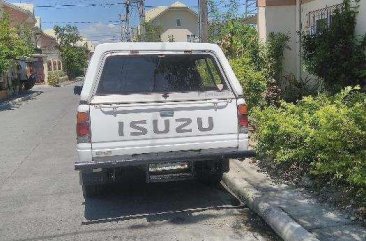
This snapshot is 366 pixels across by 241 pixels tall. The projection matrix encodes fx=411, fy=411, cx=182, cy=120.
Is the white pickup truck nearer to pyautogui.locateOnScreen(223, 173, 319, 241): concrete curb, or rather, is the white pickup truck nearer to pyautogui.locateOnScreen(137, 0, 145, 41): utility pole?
pyautogui.locateOnScreen(223, 173, 319, 241): concrete curb

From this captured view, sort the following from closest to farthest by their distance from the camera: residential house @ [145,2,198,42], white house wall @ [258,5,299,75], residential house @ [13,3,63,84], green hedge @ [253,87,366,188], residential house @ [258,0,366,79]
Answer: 1. green hedge @ [253,87,366,188]
2. residential house @ [258,0,366,79]
3. white house wall @ [258,5,299,75]
4. residential house @ [13,3,63,84]
5. residential house @ [145,2,198,42]

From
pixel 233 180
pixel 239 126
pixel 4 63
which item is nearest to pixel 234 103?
pixel 239 126

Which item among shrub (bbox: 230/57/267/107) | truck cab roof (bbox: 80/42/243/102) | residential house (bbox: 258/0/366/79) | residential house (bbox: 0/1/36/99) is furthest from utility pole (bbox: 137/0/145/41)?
truck cab roof (bbox: 80/42/243/102)

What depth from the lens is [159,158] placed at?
4.80m

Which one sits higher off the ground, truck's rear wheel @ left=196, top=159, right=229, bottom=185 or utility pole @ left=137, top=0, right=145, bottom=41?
utility pole @ left=137, top=0, right=145, bottom=41

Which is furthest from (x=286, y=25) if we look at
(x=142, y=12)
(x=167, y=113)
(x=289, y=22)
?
(x=142, y=12)

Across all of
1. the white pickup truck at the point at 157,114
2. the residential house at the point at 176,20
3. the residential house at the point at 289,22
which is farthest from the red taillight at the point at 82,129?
the residential house at the point at 176,20

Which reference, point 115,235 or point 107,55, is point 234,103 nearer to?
point 107,55

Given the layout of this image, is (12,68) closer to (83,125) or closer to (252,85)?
(252,85)

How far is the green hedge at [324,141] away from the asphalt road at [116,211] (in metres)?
1.05

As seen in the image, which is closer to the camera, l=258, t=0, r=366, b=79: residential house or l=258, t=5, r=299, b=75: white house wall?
l=258, t=0, r=366, b=79: residential house

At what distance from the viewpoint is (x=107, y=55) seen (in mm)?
5129

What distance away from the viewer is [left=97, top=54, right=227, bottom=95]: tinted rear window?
5129mm

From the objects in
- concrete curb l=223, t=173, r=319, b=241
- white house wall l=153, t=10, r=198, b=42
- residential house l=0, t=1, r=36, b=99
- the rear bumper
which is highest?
white house wall l=153, t=10, r=198, b=42
